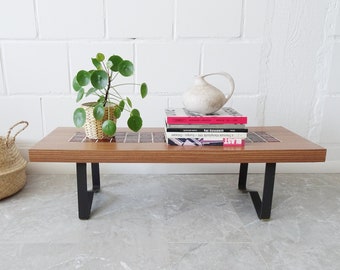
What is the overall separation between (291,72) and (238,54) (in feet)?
0.97

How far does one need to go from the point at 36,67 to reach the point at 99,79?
0.61 m

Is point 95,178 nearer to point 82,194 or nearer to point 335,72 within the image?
point 82,194

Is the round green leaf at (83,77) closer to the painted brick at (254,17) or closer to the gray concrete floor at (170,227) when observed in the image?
the gray concrete floor at (170,227)

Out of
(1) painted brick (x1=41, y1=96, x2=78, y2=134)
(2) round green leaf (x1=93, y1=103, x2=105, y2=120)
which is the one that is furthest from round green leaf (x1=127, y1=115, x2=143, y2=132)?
(1) painted brick (x1=41, y1=96, x2=78, y2=134)

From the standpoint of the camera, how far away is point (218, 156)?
1.04 meters

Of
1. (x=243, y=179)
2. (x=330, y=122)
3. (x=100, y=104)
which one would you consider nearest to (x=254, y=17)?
(x=330, y=122)

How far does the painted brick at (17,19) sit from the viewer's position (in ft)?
4.61

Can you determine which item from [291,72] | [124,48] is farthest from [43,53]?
[291,72]

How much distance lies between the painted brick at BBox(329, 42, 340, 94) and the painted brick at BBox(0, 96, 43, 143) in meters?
1.51

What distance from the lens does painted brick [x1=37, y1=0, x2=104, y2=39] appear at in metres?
1.41

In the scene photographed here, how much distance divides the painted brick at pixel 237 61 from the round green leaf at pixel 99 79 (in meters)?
0.63

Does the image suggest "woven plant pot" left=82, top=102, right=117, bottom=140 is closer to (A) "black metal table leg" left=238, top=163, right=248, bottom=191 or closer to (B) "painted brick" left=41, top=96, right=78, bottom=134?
(B) "painted brick" left=41, top=96, right=78, bottom=134

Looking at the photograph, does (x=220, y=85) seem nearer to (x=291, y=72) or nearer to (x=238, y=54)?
(x=238, y=54)

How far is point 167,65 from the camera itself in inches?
59.0
